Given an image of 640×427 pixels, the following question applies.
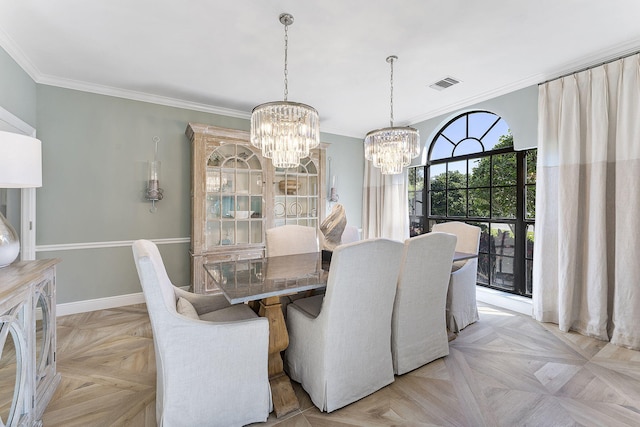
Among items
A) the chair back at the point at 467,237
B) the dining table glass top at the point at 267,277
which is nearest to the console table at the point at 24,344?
the dining table glass top at the point at 267,277

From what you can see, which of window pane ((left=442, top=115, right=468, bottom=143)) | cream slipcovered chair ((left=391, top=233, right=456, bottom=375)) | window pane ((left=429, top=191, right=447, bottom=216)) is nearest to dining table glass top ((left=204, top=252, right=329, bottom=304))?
cream slipcovered chair ((left=391, top=233, right=456, bottom=375))

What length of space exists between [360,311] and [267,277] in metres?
0.61

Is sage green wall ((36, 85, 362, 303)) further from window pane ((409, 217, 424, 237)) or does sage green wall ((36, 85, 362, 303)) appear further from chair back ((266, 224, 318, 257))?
window pane ((409, 217, 424, 237))

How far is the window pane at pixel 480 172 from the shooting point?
3.46m

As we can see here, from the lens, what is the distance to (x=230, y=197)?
3533 millimetres

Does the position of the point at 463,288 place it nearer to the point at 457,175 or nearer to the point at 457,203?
the point at 457,203

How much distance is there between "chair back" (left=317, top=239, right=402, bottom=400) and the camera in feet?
4.90

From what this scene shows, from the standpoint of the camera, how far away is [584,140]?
8.45ft

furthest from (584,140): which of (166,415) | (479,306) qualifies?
(166,415)

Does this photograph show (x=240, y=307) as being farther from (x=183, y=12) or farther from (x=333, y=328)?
(x=183, y=12)

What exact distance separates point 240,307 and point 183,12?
6.67 feet

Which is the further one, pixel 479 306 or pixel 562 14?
pixel 479 306

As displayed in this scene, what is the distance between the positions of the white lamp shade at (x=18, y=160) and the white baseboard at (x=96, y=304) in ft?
6.66

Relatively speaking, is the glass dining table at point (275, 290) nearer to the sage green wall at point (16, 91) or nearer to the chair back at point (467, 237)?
the chair back at point (467, 237)
